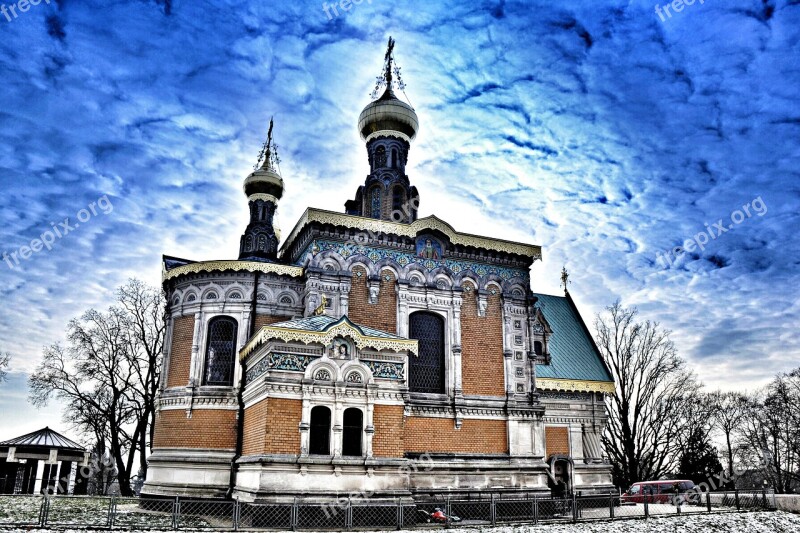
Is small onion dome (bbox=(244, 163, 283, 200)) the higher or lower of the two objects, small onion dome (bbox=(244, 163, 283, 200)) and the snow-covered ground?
the higher

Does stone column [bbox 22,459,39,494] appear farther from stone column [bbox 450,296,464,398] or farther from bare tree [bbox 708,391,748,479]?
bare tree [bbox 708,391,748,479]

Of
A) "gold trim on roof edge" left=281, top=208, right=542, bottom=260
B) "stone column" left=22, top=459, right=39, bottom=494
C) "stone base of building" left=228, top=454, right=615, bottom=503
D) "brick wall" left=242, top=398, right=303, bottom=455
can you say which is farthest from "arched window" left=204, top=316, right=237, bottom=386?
"stone column" left=22, top=459, right=39, bottom=494

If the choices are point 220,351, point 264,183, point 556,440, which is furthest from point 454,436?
point 264,183

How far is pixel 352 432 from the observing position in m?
15.2

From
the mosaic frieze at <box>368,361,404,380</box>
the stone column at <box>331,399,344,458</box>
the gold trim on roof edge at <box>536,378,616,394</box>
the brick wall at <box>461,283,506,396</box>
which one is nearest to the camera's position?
the stone column at <box>331,399,344,458</box>

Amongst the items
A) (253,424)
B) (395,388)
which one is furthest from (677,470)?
(253,424)

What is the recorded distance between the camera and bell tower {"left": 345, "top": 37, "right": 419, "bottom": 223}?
22469 mm

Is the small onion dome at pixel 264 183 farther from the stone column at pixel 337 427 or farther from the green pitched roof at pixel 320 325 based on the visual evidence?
the stone column at pixel 337 427

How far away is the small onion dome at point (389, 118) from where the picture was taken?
75.6ft

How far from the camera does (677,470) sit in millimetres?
31469

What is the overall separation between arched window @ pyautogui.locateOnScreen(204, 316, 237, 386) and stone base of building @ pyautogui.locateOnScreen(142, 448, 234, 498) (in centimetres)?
210

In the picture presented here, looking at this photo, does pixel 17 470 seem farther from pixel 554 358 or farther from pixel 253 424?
pixel 554 358

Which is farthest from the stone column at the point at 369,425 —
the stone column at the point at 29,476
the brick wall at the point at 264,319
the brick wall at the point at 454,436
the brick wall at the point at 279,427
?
the stone column at the point at 29,476

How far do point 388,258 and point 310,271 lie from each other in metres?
2.55
